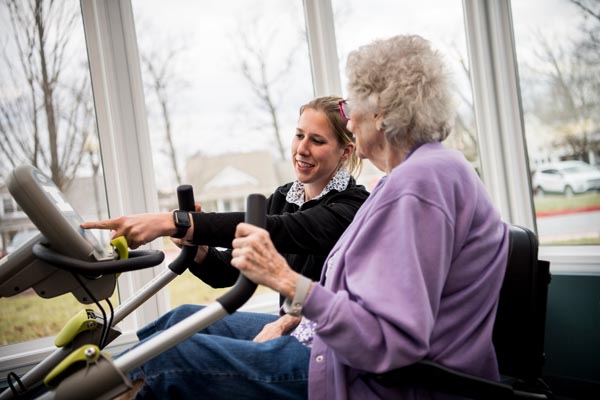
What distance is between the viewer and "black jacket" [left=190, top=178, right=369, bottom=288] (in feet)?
5.02

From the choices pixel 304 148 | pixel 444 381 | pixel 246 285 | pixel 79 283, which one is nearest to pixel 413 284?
pixel 444 381

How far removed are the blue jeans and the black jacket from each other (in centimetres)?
33

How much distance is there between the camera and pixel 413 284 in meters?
1.10

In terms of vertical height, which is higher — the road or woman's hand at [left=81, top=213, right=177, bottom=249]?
woman's hand at [left=81, top=213, right=177, bottom=249]

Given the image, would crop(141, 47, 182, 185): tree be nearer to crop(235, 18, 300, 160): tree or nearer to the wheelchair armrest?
crop(235, 18, 300, 160): tree

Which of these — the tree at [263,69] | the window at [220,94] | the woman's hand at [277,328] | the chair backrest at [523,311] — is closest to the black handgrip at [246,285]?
the woman's hand at [277,328]

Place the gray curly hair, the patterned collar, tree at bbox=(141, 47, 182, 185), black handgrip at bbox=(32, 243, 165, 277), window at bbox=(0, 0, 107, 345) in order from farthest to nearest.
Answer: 1. tree at bbox=(141, 47, 182, 185)
2. window at bbox=(0, 0, 107, 345)
3. the patterned collar
4. the gray curly hair
5. black handgrip at bbox=(32, 243, 165, 277)

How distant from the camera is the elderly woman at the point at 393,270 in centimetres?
111

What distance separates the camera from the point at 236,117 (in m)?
2.69

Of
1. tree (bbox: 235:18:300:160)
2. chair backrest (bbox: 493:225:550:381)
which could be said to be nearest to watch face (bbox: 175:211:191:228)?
chair backrest (bbox: 493:225:550:381)

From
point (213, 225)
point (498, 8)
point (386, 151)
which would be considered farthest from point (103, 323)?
point (498, 8)

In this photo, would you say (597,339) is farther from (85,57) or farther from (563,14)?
(85,57)

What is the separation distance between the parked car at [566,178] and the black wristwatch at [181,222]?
6.97 feet

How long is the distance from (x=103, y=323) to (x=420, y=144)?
3.30ft
